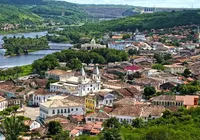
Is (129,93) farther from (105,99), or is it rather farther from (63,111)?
(63,111)

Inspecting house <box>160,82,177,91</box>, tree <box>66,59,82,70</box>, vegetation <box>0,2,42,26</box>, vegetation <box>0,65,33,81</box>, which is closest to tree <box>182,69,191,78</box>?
house <box>160,82,177,91</box>

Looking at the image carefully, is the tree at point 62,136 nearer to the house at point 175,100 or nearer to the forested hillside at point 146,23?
the house at point 175,100

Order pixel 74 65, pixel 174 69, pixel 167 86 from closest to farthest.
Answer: pixel 167 86, pixel 174 69, pixel 74 65

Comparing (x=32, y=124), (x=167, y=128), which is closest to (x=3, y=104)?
(x=32, y=124)

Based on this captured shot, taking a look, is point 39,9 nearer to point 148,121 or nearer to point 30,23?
point 30,23

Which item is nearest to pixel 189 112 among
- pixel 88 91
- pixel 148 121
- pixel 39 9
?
pixel 148 121

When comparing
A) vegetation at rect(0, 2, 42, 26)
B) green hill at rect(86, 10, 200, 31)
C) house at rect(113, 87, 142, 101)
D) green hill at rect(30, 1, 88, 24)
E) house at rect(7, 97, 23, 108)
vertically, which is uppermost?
house at rect(113, 87, 142, 101)

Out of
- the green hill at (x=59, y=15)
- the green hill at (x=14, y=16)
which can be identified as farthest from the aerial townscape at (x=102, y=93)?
the green hill at (x=59, y=15)

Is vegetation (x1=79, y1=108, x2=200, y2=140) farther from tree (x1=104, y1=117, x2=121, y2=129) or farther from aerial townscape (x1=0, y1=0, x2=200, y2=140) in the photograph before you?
tree (x1=104, y1=117, x2=121, y2=129)
